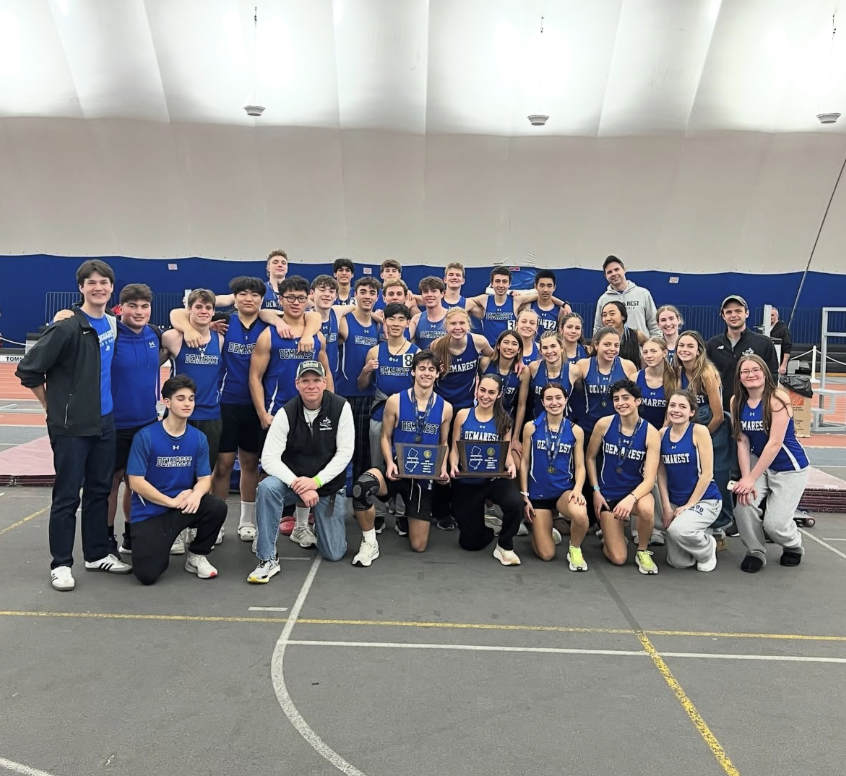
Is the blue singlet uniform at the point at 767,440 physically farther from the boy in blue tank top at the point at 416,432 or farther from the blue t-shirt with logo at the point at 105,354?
the blue t-shirt with logo at the point at 105,354

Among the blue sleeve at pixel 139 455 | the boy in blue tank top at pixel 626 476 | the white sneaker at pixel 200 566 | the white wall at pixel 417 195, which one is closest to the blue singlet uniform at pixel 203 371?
the blue sleeve at pixel 139 455

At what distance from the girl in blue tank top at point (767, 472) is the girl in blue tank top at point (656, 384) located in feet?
1.79

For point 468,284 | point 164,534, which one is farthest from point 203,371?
point 468,284

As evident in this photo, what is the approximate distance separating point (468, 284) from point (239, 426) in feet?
46.7

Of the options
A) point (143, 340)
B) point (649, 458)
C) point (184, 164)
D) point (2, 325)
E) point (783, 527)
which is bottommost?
point (2, 325)

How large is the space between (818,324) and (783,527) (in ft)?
53.5

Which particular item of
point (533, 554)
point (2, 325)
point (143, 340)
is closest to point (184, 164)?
point (2, 325)

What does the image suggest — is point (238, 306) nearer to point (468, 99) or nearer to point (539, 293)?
point (539, 293)

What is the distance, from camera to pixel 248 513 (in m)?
5.64

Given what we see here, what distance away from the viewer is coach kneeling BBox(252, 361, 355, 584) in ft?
15.4

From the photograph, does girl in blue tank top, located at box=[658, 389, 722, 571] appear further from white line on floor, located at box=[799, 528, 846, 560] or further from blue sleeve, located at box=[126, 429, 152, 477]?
blue sleeve, located at box=[126, 429, 152, 477]

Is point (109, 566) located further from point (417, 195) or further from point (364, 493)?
point (417, 195)

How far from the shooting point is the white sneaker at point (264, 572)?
4.55 meters

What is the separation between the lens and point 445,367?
223 inches
